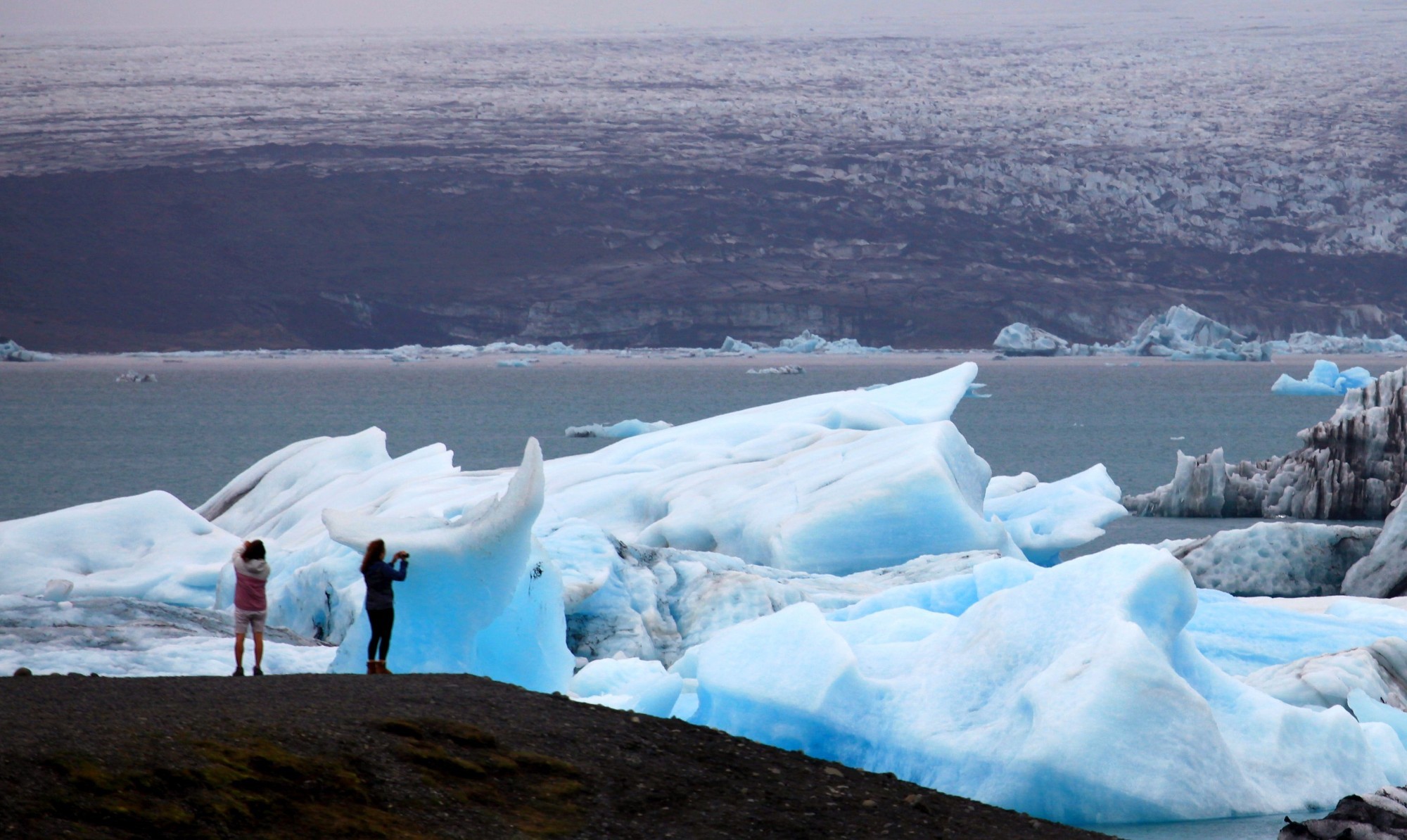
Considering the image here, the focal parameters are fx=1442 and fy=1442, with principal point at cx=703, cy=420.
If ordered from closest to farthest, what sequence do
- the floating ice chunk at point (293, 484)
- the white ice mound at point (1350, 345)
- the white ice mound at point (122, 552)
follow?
the white ice mound at point (122, 552) < the floating ice chunk at point (293, 484) < the white ice mound at point (1350, 345)

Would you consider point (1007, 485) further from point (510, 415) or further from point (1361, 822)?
point (510, 415)

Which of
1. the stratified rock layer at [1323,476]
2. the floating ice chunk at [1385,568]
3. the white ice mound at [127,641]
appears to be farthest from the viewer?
the stratified rock layer at [1323,476]

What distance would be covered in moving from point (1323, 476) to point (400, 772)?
18023 millimetres

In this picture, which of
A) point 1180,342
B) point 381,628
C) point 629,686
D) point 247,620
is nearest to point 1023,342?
point 1180,342

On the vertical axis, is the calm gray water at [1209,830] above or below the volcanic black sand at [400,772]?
below

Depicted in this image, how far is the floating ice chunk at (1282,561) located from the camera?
14.3m

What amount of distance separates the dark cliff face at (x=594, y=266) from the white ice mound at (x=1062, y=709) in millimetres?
118791

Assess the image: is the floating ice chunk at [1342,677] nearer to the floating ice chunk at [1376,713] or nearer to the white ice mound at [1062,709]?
the floating ice chunk at [1376,713]

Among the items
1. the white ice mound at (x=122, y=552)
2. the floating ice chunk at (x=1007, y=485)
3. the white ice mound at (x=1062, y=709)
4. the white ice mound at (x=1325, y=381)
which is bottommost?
the white ice mound at (x=1325, y=381)

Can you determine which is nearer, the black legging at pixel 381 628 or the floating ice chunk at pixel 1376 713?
the black legging at pixel 381 628

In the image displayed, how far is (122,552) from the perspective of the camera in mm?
14023

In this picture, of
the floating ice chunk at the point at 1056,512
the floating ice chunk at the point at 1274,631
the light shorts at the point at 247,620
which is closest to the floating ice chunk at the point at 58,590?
the light shorts at the point at 247,620

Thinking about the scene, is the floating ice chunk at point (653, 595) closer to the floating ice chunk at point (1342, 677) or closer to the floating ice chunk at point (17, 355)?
the floating ice chunk at point (1342, 677)

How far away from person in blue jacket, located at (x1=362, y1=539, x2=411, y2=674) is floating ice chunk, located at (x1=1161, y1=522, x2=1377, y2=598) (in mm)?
9297
